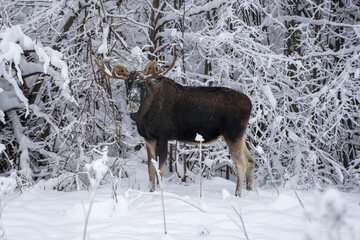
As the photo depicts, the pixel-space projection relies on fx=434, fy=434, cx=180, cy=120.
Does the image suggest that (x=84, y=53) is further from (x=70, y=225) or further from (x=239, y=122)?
(x=70, y=225)

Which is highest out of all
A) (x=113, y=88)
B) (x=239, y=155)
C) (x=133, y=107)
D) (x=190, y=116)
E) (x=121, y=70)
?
(x=121, y=70)

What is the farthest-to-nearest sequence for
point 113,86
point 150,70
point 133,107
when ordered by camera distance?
point 113,86
point 150,70
point 133,107

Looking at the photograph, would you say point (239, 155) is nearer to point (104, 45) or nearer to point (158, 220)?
point (158, 220)

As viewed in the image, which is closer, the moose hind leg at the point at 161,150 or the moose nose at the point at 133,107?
the moose nose at the point at 133,107

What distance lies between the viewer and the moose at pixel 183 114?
19.1 feet

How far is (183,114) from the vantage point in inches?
237

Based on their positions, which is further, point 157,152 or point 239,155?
point 157,152

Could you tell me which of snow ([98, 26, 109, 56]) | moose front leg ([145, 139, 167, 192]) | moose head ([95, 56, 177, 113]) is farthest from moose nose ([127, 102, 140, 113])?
snow ([98, 26, 109, 56])

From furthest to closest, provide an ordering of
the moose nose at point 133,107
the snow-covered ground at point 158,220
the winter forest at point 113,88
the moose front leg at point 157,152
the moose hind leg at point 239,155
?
1. the winter forest at point 113,88
2. the moose front leg at point 157,152
3. the moose hind leg at point 239,155
4. the moose nose at point 133,107
5. the snow-covered ground at point 158,220

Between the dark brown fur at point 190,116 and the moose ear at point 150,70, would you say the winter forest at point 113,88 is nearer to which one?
the dark brown fur at point 190,116

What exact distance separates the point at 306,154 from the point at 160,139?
17.1 ft

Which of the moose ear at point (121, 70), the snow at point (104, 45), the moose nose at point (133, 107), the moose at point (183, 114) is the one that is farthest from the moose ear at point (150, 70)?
the snow at point (104, 45)

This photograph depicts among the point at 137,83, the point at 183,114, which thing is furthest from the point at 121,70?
the point at 183,114

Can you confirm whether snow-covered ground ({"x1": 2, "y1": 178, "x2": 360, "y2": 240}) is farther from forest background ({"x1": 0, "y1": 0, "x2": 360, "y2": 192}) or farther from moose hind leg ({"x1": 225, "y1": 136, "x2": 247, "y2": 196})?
forest background ({"x1": 0, "y1": 0, "x2": 360, "y2": 192})
